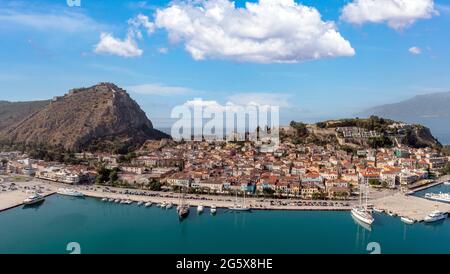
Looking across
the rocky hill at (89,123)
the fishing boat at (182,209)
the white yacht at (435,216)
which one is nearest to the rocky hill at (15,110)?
the rocky hill at (89,123)

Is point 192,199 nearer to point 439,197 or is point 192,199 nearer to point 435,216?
point 435,216

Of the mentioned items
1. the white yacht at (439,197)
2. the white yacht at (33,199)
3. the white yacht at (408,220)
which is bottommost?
the white yacht at (408,220)

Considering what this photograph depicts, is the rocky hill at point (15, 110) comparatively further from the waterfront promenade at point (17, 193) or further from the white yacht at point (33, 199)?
the white yacht at point (33, 199)

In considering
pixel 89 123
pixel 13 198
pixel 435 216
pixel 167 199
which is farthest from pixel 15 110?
pixel 435 216

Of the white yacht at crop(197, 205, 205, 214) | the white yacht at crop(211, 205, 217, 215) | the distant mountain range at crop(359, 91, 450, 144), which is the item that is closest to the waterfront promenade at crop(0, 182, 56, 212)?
the white yacht at crop(197, 205, 205, 214)
